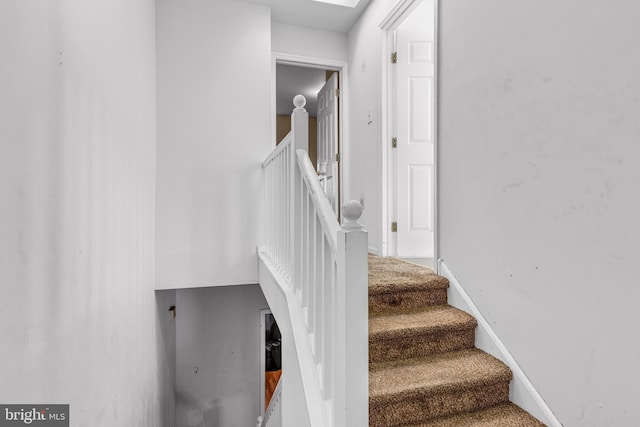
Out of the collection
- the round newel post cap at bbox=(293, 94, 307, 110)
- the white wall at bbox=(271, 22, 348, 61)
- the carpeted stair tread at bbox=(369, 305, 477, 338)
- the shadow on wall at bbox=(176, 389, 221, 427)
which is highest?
the white wall at bbox=(271, 22, 348, 61)

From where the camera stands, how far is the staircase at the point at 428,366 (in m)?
1.51

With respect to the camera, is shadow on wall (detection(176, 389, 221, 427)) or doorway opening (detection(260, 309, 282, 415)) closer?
shadow on wall (detection(176, 389, 221, 427))

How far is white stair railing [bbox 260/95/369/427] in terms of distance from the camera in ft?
3.74

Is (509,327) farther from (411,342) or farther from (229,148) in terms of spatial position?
(229,148)

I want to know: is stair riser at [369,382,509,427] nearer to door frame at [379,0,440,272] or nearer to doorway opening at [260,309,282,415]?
door frame at [379,0,440,272]

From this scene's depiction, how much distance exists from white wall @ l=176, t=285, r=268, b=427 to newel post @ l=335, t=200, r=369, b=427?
3.06 m

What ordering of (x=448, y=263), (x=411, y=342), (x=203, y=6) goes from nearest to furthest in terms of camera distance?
(x=411, y=342) → (x=448, y=263) → (x=203, y=6)

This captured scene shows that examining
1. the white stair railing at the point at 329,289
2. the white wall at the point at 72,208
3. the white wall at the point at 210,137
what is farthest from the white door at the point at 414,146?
the white wall at the point at 72,208

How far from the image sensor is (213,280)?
2.95 m

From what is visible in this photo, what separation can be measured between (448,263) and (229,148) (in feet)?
6.52

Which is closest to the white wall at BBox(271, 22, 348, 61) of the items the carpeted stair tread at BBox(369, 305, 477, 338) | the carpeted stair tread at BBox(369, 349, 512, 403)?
the carpeted stair tread at BBox(369, 305, 477, 338)

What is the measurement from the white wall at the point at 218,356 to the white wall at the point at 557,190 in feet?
9.20

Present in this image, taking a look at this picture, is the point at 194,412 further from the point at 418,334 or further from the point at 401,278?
the point at 418,334

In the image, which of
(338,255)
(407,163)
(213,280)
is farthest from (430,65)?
(213,280)
